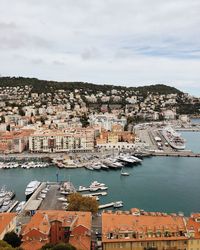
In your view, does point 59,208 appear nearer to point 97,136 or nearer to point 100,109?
point 97,136

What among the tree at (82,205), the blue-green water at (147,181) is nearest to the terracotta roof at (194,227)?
the tree at (82,205)

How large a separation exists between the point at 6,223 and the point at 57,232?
1.14 metres

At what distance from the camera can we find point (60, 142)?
24.7m

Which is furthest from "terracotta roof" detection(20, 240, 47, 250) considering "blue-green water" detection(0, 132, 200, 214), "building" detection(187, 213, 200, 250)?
"blue-green water" detection(0, 132, 200, 214)

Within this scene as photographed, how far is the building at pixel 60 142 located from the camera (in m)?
24.5

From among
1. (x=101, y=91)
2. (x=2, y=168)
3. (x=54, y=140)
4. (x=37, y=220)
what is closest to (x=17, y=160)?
(x=2, y=168)

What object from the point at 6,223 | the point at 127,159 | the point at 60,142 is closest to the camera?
the point at 6,223

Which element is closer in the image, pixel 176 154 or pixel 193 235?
pixel 193 235

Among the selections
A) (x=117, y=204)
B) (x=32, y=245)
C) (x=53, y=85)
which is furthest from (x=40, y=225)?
(x=53, y=85)

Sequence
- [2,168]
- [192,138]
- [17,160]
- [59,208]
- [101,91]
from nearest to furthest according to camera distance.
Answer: [59,208] → [2,168] → [17,160] → [192,138] → [101,91]

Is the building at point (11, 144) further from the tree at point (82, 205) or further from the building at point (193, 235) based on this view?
the building at point (193, 235)

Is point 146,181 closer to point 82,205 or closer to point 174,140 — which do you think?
point 82,205

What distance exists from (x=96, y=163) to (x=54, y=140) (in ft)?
17.0

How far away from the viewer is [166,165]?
20.7 metres
